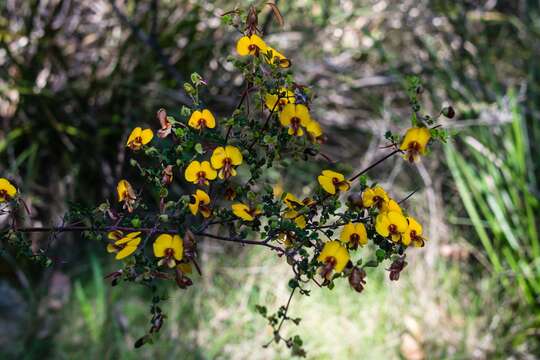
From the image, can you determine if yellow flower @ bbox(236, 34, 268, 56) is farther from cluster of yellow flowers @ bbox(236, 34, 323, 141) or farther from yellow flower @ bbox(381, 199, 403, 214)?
yellow flower @ bbox(381, 199, 403, 214)

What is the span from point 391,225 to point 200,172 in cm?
25

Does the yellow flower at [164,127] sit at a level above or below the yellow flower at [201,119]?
below

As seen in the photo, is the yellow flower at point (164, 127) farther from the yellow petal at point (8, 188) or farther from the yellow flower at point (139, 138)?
the yellow petal at point (8, 188)

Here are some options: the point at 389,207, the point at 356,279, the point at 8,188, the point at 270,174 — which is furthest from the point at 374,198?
the point at 270,174

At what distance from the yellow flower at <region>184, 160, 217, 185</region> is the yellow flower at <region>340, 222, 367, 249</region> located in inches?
7.2

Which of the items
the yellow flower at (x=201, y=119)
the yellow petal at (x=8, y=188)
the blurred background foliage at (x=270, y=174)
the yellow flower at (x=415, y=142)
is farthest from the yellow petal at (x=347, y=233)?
the blurred background foliage at (x=270, y=174)

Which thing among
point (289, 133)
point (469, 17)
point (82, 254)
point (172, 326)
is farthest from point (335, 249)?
point (469, 17)

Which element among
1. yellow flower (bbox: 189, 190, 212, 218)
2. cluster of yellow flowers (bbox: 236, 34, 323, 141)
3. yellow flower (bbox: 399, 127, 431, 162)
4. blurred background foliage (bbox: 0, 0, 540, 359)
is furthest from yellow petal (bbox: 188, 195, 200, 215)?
blurred background foliage (bbox: 0, 0, 540, 359)

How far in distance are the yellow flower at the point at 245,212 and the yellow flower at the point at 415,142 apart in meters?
0.20

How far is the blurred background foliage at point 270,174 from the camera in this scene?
77.5 inches

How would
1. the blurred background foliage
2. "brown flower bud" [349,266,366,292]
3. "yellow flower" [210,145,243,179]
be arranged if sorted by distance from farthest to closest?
the blurred background foliage, "yellow flower" [210,145,243,179], "brown flower bud" [349,266,366,292]

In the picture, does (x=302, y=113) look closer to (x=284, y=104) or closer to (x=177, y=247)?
(x=284, y=104)

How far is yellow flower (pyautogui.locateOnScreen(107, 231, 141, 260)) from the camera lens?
0.70m

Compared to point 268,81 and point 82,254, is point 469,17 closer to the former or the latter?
point 82,254
